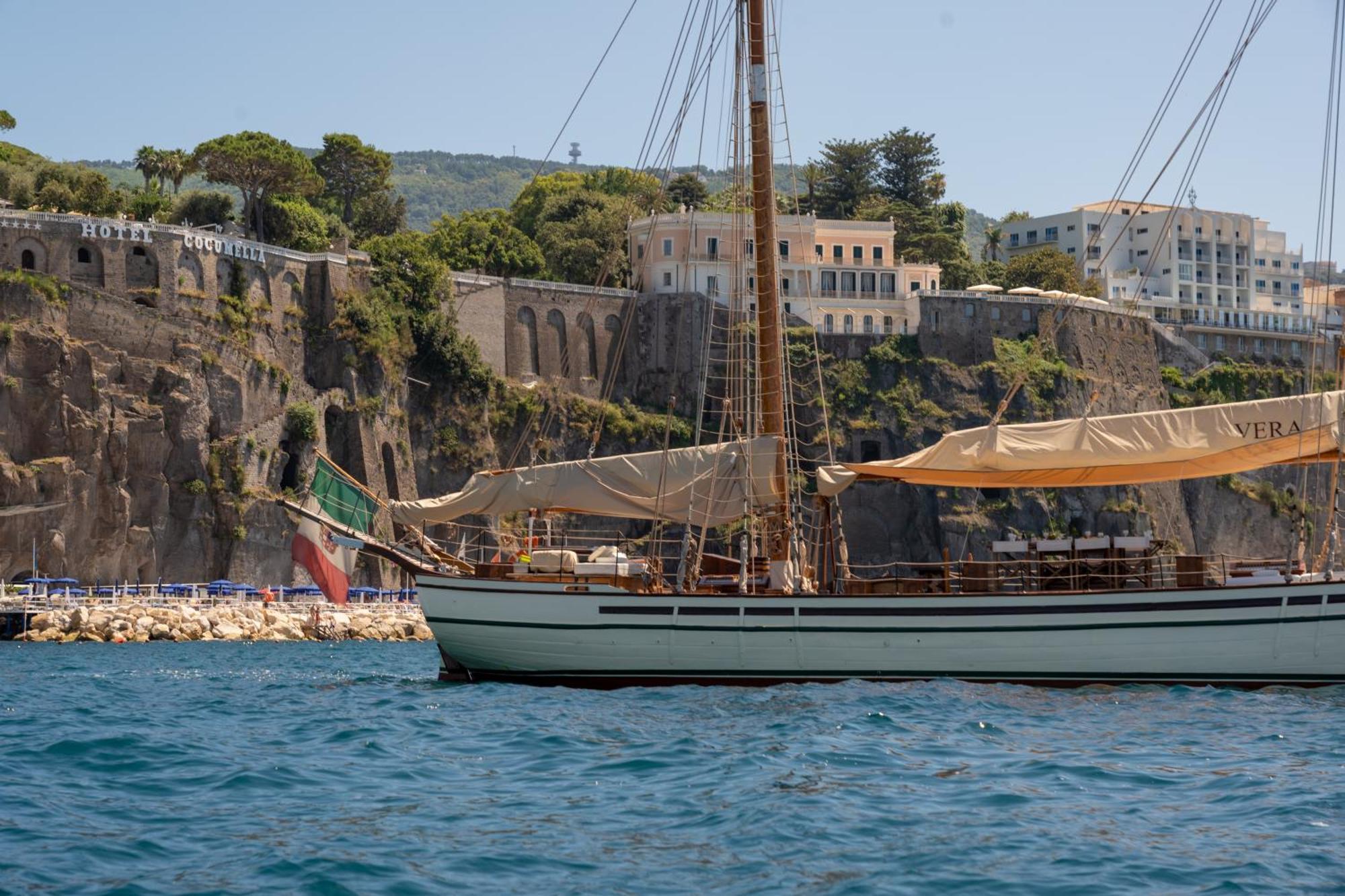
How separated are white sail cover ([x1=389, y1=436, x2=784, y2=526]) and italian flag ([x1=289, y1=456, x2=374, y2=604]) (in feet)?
2.83

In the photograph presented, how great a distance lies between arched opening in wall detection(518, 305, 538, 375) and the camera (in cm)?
8731

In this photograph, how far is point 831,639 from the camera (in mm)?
28656

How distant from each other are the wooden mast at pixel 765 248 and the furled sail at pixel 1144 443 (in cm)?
252

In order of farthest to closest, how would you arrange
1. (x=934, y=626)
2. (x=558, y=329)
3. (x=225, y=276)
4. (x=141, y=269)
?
(x=558, y=329) < (x=225, y=276) < (x=141, y=269) < (x=934, y=626)

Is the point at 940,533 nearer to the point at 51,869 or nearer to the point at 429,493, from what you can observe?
the point at 429,493

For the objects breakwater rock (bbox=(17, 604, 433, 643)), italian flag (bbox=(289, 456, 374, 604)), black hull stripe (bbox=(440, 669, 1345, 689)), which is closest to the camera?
black hull stripe (bbox=(440, 669, 1345, 689))

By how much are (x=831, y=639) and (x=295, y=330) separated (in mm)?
52146

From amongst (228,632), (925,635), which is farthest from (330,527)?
(228,632)

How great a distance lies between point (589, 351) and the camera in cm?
8906

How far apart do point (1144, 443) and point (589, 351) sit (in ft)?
198

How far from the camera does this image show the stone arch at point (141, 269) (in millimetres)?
71312

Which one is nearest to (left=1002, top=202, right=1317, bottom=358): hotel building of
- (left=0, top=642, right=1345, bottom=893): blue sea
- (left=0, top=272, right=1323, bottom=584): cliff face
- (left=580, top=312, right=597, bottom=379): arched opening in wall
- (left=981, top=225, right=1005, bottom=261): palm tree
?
(left=981, top=225, right=1005, bottom=261): palm tree

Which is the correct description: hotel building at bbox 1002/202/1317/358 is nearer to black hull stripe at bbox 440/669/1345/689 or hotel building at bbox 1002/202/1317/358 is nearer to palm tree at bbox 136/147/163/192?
palm tree at bbox 136/147/163/192

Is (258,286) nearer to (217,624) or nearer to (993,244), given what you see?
(217,624)
